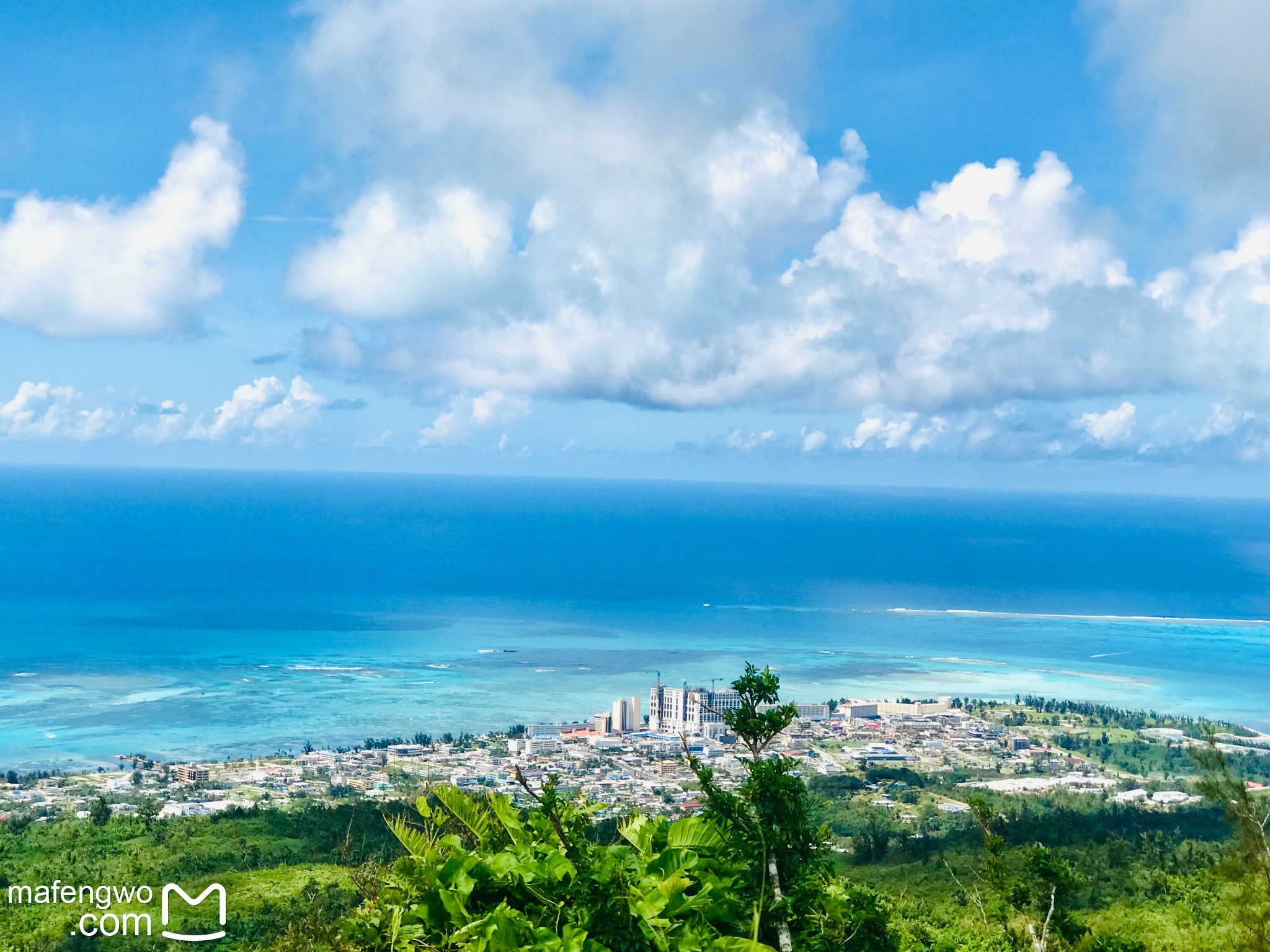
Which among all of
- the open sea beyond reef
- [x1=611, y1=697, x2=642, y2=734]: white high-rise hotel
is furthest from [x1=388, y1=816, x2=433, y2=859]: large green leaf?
Answer: the open sea beyond reef

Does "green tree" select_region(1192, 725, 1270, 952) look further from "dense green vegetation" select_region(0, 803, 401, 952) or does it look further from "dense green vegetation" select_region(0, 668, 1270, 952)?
"dense green vegetation" select_region(0, 803, 401, 952)

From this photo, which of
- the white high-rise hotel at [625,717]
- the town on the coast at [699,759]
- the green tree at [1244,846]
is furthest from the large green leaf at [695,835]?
the white high-rise hotel at [625,717]

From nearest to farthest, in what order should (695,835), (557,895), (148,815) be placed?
1. (557,895)
2. (695,835)
3. (148,815)

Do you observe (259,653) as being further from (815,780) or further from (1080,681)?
(1080,681)

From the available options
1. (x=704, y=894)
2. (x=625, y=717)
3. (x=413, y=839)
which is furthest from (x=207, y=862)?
(x=625, y=717)

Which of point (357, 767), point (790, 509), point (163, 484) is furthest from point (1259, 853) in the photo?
point (163, 484)

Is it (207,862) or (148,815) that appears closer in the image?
(207,862)

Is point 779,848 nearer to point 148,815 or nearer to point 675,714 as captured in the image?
point 148,815
